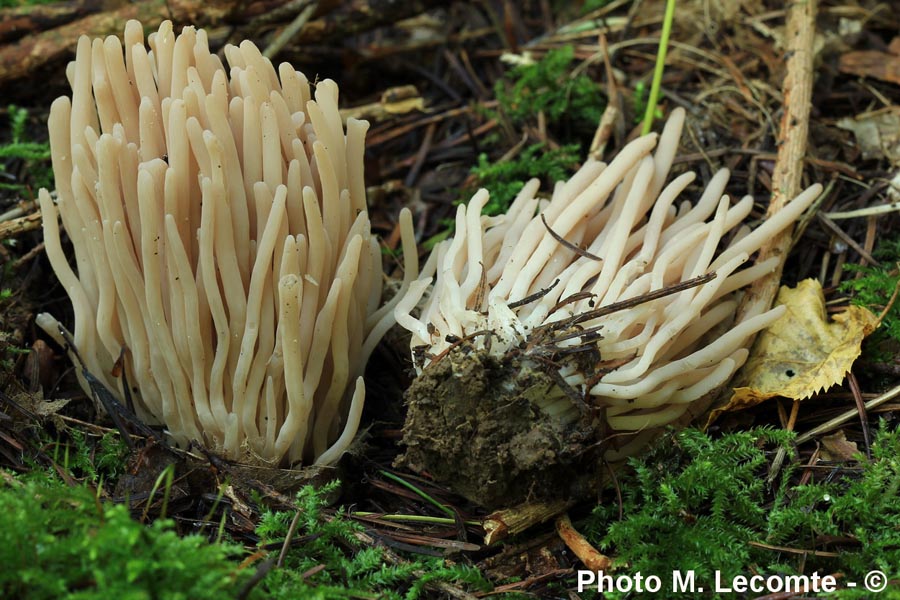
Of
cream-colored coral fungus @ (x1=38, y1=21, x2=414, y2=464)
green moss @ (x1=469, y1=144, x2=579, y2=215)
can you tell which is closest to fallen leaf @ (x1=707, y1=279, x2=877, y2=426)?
green moss @ (x1=469, y1=144, x2=579, y2=215)

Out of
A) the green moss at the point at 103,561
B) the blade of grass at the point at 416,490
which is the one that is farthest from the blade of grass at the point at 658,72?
the green moss at the point at 103,561

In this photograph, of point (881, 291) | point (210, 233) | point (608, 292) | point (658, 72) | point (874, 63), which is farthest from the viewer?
point (874, 63)

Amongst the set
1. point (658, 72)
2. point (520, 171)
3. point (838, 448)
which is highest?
point (658, 72)

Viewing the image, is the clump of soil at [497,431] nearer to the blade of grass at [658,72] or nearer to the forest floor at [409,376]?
the forest floor at [409,376]

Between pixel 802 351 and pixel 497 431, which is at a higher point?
pixel 497 431

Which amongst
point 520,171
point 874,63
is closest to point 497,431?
point 520,171

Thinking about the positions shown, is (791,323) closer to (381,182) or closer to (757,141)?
(757,141)

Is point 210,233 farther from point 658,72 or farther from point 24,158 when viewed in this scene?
point 658,72

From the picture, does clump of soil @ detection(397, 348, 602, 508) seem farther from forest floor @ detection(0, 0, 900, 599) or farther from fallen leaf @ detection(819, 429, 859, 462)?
fallen leaf @ detection(819, 429, 859, 462)
